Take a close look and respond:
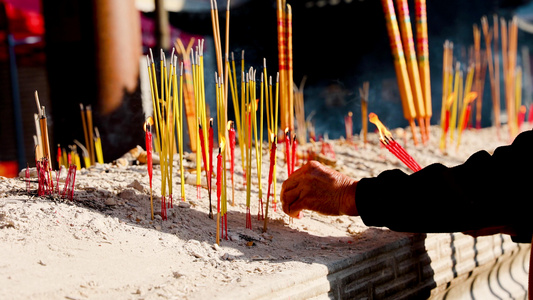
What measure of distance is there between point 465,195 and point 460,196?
12 mm

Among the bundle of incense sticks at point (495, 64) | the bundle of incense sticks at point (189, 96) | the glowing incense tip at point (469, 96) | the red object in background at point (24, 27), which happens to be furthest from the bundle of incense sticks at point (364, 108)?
the red object in background at point (24, 27)

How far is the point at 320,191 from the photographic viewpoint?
1.46m

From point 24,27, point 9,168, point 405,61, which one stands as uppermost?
point 24,27

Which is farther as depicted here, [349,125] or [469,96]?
[469,96]

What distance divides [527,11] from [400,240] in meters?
5.40

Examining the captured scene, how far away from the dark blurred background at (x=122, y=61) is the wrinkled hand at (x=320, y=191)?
0.66m

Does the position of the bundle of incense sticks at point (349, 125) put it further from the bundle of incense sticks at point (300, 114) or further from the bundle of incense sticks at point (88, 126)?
the bundle of incense sticks at point (88, 126)

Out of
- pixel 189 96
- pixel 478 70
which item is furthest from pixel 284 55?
pixel 478 70

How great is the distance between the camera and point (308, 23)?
10.8ft

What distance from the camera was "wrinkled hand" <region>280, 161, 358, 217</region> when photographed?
142 centimetres

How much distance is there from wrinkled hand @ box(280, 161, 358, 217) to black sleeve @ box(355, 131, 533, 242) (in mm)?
99

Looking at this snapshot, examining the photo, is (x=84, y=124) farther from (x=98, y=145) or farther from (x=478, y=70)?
(x=478, y=70)

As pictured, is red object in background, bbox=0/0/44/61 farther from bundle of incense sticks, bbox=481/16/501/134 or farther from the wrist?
bundle of incense sticks, bbox=481/16/501/134

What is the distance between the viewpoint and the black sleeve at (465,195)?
4.03 ft
